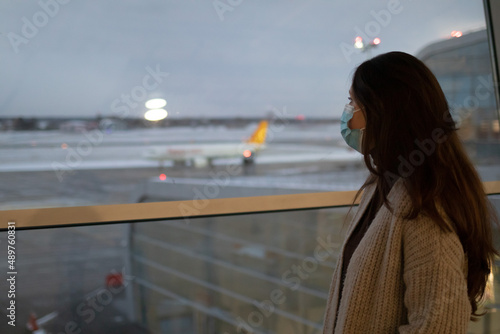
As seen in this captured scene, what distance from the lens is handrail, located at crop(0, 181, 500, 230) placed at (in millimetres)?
1568

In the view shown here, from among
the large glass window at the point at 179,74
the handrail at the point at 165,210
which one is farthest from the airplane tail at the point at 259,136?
the handrail at the point at 165,210

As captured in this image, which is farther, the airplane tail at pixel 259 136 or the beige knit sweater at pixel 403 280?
the airplane tail at pixel 259 136

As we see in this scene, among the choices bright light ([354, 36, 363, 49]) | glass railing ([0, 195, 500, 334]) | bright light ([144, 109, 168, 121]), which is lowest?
glass railing ([0, 195, 500, 334])

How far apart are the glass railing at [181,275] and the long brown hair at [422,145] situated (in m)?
1.09

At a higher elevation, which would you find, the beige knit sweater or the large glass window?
the large glass window

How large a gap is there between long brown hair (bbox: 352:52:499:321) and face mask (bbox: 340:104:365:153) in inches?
5.1

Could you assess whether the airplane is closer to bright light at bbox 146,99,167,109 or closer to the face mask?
bright light at bbox 146,99,167,109

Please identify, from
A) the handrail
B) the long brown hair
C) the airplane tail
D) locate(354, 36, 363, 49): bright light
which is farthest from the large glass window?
the airplane tail

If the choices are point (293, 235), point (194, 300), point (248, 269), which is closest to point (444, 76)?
point (293, 235)

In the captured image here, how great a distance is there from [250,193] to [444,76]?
1541mm

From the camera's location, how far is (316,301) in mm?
2240

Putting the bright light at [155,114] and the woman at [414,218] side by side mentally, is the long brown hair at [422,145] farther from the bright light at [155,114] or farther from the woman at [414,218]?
the bright light at [155,114]

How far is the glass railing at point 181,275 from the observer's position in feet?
5.71

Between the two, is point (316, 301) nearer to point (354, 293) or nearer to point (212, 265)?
point (212, 265)
